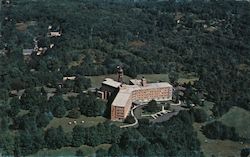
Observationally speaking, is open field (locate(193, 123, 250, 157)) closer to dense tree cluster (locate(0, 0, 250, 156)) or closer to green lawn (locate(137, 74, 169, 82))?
dense tree cluster (locate(0, 0, 250, 156))

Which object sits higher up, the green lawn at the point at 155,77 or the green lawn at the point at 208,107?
the green lawn at the point at 208,107

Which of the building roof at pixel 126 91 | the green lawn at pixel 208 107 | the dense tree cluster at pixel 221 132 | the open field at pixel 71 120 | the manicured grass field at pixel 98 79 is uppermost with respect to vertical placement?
the building roof at pixel 126 91

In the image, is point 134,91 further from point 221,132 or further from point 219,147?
point 219,147

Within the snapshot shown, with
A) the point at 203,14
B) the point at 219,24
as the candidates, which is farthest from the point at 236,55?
the point at 203,14

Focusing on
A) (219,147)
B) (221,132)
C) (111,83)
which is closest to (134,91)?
(111,83)

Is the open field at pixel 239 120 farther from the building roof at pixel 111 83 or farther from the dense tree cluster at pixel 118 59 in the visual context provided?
the building roof at pixel 111 83

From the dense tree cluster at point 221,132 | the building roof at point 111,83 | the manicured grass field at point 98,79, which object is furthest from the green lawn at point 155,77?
the dense tree cluster at point 221,132

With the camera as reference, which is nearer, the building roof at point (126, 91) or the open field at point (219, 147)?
the open field at point (219, 147)
